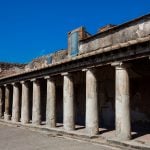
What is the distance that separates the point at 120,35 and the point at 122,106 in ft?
9.92

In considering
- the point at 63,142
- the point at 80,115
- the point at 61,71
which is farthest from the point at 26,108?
the point at 63,142

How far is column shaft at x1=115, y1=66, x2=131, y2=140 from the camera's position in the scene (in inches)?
430

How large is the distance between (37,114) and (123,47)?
29.2 feet

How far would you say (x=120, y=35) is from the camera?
12422 mm

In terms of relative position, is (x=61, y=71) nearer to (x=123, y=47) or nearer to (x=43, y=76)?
(x=43, y=76)

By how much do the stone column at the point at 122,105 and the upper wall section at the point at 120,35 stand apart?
4.62ft

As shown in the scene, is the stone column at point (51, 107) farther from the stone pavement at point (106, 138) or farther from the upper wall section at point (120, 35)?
the upper wall section at point (120, 35)

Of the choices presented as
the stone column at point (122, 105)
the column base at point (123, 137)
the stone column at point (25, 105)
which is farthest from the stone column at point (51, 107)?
the column base at point (123, 137)

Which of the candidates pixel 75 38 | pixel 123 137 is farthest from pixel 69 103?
pixel 123 137

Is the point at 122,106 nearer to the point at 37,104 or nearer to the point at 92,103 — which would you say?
the point at 92,103

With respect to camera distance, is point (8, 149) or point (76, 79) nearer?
point (8, 149)

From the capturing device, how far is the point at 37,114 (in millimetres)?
18062

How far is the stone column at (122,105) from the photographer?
10922mm

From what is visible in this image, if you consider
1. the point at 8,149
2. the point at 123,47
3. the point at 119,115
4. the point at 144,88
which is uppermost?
the point at 123,47
